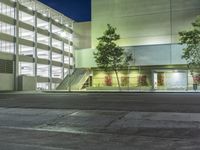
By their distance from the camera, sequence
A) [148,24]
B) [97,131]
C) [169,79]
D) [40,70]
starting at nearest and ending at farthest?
[97,131] < [169,79] < [148,24] < [40,70]

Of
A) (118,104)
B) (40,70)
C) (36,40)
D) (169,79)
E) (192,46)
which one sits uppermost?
(36,40)

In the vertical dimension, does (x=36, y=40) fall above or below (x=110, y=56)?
above

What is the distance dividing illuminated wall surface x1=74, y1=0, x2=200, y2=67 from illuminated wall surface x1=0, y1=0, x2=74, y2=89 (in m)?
10.2


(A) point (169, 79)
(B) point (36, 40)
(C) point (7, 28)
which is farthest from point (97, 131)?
(B) point (36, 40)

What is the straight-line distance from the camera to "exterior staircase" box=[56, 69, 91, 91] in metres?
57.4

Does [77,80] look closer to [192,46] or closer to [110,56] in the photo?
[110,56]

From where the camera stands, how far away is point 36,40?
66.9m

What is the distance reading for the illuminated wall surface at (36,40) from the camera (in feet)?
194

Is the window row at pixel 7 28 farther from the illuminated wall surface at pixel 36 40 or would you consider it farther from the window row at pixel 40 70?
the window row at pixel 40 70

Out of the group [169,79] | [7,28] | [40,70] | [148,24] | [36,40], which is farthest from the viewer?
[40,70]

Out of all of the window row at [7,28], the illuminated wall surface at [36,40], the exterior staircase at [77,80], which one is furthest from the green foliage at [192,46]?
the window row at [7,28]

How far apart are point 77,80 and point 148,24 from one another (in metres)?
15.5

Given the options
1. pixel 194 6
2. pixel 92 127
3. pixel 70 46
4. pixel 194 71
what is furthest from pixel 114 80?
pixel 92 127

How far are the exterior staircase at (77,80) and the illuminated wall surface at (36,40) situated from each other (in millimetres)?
8723
